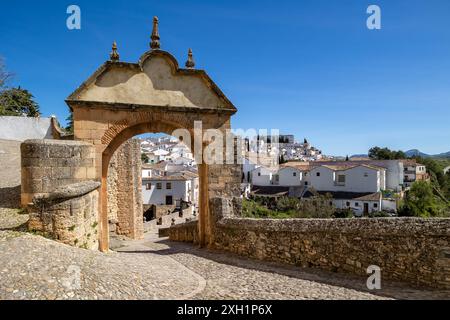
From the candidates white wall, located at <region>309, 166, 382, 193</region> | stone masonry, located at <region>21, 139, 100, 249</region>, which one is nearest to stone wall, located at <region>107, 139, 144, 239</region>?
stone masonry, located at <region>21, 139, 100, 249</region>

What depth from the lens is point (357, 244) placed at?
253 inches

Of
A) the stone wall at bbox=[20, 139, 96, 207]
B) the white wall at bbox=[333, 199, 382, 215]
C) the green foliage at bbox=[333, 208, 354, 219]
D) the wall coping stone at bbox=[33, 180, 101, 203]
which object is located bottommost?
the green foliage at bbox=[333, 208, 354, 219]

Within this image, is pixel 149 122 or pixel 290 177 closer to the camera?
pixel 149 122

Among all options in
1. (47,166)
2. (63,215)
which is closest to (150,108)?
(47,166)

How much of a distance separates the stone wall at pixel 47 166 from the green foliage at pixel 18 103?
2487 cm

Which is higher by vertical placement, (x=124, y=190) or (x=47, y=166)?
(x=47, y=166)

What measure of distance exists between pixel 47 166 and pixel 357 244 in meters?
7.05

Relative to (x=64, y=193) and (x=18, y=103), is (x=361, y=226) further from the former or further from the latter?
(x=18, y=103)

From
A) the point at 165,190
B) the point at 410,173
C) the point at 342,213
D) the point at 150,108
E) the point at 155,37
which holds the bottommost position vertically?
the point at 342,213

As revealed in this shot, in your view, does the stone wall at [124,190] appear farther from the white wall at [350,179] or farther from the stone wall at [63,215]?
the white wall at [350,179]

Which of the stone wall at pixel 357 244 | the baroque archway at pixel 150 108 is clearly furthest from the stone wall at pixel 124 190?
the stone wall at pixel 357 244

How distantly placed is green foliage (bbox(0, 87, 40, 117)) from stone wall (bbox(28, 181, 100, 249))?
26.5 metres

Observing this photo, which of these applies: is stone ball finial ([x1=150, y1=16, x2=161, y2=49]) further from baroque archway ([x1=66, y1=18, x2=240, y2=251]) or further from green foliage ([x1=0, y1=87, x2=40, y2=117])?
green foliage ([x1=0, y1=87, x2=40, y2=117])

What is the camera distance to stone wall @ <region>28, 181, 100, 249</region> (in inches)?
237
